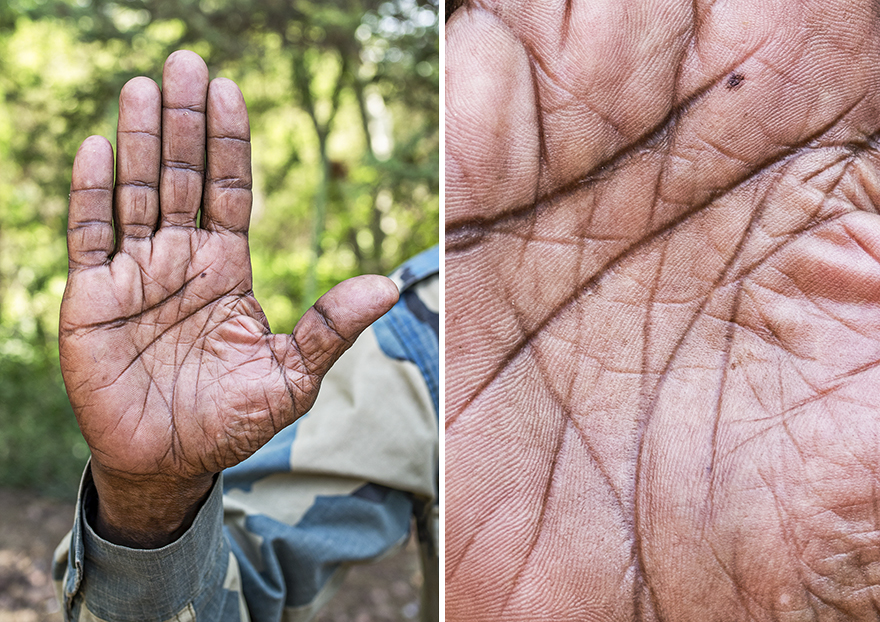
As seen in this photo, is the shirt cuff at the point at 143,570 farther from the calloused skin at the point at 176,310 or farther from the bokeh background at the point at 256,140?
the bokeh background at the point at 256,140

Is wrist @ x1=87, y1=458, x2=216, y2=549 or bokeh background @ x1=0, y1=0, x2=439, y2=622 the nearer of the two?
wrist @ x1=87, y1=458, x2=216, y2=549

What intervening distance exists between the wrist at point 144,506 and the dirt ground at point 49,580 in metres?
2.33

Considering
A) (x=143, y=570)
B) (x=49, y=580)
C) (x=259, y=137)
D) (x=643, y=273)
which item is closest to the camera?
(x=643, y=273)

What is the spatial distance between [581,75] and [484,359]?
1.00 ft

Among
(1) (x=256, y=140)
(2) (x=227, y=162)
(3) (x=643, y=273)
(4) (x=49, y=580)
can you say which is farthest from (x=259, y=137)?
(3) (x=643, y=273)

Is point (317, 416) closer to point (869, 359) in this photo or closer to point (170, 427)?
point (170, 427)

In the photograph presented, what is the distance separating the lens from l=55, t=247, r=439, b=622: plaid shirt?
126 cm

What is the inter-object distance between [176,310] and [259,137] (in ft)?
11.6

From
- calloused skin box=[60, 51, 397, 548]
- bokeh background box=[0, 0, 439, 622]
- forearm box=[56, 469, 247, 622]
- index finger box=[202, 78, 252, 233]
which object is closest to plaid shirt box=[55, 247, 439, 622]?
forearm box=[56, 469, 247, 622]

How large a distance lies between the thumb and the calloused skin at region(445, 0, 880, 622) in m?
0.11

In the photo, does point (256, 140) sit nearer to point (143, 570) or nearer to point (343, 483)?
point (343, 483)

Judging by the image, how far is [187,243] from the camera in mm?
845

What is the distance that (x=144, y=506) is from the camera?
0.89 metres

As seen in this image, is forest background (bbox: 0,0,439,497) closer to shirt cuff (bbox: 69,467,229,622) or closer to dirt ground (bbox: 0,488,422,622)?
dirt ground (bbox: 0,488,422,622)
